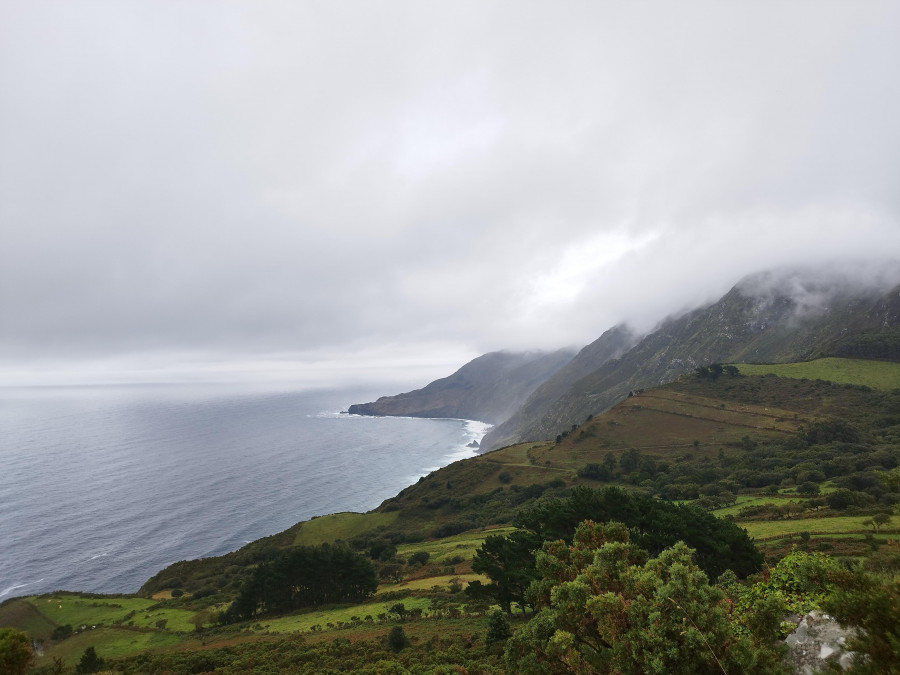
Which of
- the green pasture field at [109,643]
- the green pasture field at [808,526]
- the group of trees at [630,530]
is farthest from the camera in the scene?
the green pasture field at [109,643]

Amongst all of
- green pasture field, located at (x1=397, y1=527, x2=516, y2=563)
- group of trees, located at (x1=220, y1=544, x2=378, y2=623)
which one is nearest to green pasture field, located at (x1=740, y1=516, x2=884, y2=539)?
green pasture field, located at (x1=397, y1=527, x2=516, y2=563)

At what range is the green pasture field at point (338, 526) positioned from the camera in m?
83.2

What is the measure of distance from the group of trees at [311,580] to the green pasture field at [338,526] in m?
30.3

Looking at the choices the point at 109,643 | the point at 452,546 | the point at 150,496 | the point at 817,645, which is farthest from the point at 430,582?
the point at 150,496

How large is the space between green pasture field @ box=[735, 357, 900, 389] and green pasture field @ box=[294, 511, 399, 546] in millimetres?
118070

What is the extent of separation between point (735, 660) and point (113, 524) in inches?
4985

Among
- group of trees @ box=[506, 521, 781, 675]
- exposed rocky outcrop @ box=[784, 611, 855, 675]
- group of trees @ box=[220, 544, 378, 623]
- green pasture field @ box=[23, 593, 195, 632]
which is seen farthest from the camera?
green pasture field @ box=[23, 593, 195, 632]

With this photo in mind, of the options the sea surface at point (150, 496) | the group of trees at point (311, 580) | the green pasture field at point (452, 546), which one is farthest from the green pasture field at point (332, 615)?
the sea surface at point (150, 496)

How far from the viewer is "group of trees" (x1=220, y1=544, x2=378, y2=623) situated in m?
49.2

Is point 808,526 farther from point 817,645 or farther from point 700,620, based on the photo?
point 700,620

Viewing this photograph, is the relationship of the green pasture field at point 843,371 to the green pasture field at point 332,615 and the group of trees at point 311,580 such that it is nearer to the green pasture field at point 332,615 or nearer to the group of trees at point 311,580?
the green pasture field at point 332,615

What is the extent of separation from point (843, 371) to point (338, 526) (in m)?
142

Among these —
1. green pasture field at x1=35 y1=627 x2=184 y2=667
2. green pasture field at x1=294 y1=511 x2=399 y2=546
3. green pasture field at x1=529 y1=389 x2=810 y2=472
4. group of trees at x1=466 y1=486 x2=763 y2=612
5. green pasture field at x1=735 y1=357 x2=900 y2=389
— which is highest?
green pasture field at x1=735 y1=357 x2=900 y2=389

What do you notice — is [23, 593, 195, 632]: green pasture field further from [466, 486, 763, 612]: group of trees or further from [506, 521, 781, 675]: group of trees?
A: [506, 521, 781, 675]: group of trees
